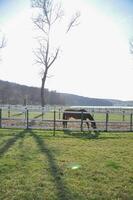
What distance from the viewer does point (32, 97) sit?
99188 millimetres

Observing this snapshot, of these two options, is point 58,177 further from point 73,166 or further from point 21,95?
point 21,95

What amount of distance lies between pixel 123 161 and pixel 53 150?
2.52m

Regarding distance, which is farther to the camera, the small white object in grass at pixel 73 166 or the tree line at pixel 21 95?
the tree line at pixel 21 95

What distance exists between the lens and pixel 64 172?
291 inches

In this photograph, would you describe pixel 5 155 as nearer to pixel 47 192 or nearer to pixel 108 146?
pixel 47 192

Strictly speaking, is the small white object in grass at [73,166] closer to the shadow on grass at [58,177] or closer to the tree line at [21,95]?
the shadow on grass at [58,177]

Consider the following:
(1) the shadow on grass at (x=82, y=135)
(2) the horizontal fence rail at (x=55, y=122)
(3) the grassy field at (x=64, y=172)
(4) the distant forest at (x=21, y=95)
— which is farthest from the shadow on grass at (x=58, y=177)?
(4) the distant forest at (x=21, y=95)

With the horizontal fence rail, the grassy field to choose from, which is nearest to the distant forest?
the horizontal fence rail

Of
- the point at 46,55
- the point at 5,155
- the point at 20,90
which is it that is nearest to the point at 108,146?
the point at 5,155

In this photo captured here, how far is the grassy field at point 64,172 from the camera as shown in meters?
5.84

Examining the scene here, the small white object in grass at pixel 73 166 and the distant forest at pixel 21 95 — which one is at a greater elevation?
the distant forest at pixel 21 95

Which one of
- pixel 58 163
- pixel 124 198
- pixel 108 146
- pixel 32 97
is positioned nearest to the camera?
pixel 124 198

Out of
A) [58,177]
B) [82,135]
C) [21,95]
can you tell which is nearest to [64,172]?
[58,177]

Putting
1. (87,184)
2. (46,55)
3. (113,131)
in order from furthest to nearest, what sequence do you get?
(46,55) < (113,131) < (87,184)
